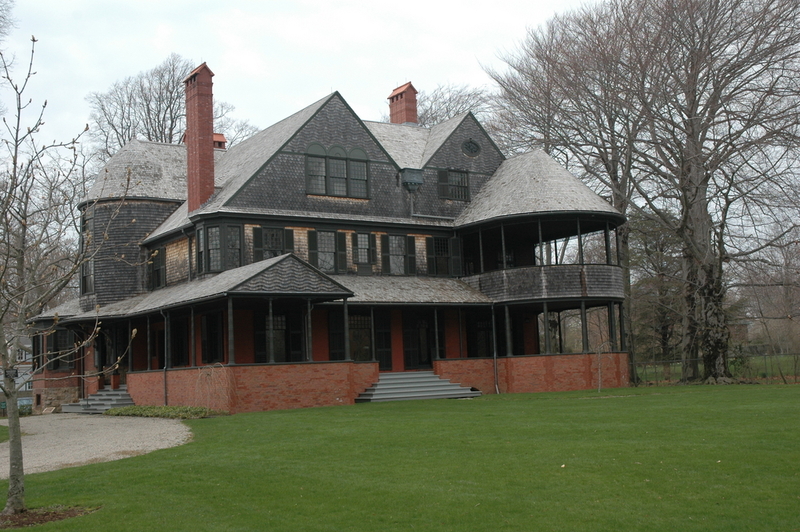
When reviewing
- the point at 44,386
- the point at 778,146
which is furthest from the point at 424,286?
the point at 44,386

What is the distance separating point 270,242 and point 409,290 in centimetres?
508

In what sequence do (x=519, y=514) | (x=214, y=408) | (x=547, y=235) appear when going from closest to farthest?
(x=519, y=514) < (x=214, y=408) < (x=547, y=235)

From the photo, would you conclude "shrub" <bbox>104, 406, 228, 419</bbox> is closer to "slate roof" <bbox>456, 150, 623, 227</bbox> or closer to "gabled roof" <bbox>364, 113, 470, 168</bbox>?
"slate roof" <bbox>456, 150, 623, 227</bbox>

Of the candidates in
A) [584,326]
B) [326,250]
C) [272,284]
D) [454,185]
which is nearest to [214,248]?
[326,250]

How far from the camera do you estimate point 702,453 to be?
1184 centimetres

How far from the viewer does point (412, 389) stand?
1060 inches

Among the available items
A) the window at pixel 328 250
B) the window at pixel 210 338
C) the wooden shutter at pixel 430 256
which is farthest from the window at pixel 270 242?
the wooden shutter at pixel 430 256

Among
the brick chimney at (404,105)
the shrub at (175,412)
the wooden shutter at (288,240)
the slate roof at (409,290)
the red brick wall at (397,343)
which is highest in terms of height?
the brick chimney at (404,105)

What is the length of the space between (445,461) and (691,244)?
21.2 metres

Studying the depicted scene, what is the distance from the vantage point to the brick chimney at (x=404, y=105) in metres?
38.5

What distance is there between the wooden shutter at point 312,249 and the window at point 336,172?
1.57 metres

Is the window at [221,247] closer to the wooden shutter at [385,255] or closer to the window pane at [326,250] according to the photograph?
the window pane at [326,250]

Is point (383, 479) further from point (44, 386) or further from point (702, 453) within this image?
point (44, 386)

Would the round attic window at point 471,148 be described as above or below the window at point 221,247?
above
